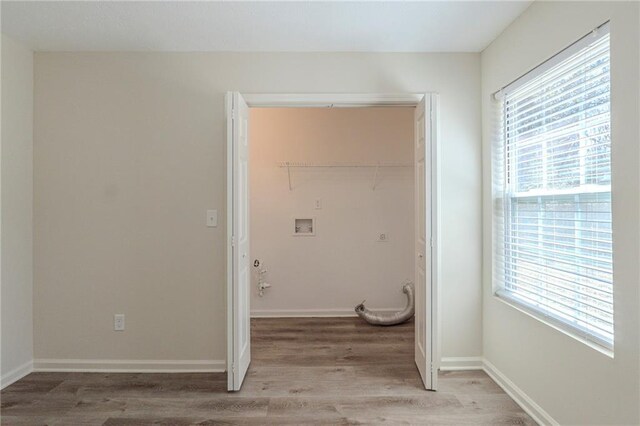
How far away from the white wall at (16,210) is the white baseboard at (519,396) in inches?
139

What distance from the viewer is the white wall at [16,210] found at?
8.51 ft

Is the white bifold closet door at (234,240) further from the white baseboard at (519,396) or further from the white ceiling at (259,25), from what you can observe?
the white baseboard at (519,396)

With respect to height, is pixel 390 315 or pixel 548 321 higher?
pixel 548 321

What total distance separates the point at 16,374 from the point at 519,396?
3562mm

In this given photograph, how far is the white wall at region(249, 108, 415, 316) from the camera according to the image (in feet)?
13.8

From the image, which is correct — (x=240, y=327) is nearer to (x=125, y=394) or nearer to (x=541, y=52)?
(x=125, y=394)

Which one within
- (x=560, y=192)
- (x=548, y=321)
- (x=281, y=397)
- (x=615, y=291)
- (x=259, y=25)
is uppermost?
(x=259, y=25)

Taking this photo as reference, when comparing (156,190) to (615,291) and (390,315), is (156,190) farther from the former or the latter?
(615,291)

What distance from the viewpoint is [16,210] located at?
2.69m

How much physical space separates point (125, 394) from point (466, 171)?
117 inches

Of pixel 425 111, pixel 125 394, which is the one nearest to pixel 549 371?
pixel 425 111

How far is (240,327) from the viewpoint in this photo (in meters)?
2.53

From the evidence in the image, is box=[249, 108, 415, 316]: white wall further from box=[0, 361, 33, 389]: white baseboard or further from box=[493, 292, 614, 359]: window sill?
box=[0, 361, 33, 389]: white baseboard

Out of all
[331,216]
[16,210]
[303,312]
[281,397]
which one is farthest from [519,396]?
[16,210]
